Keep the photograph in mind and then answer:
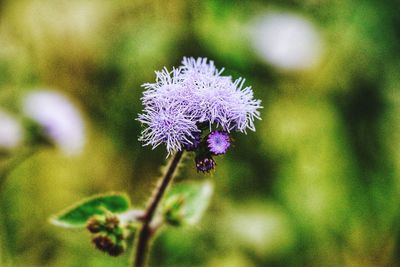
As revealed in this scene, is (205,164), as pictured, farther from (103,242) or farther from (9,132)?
(9,132)

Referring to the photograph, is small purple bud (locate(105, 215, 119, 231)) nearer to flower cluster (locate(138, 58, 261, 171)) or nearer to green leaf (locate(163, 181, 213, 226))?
green leaf (locate(163, 181, 213, 226))

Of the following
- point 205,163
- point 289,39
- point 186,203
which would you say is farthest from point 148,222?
point 289,39

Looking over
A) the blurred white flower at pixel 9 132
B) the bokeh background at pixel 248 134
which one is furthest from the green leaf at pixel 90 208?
the blurred white flower at pixel 9 132

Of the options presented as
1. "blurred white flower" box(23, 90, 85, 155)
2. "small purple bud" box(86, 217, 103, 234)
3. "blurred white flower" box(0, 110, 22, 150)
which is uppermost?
"blurred white flower" box(23, 90, 85, 155)

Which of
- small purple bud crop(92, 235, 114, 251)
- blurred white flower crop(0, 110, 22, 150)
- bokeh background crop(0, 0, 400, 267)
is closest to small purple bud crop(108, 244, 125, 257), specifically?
small purple bud crop(92, 235, 114, 251)

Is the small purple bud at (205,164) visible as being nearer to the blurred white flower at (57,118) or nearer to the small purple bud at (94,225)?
the small purple bud at (94,225)

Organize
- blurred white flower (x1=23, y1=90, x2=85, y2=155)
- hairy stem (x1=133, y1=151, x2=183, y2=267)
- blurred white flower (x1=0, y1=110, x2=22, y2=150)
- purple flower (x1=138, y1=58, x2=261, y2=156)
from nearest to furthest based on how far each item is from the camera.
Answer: purple flower (x1=138, y1=58, x2=261, y2=156)
hairy stem (x1=133, y1=151, x2=183, y2=267)
blurred white flower (x1=0, y1=110, x2=22, y2=150)
blurred white flower (x1=23, y1=90, x2=85, y2=155)

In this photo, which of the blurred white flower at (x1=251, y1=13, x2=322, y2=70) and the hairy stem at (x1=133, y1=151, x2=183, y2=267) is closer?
the hairy stem at (x1=133, y1=151, x2=183, y2=267)
